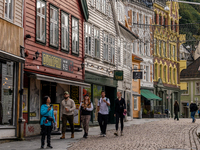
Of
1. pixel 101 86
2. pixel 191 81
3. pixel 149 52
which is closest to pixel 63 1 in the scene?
pixel 101 86

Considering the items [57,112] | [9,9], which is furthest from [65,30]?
[9,9]

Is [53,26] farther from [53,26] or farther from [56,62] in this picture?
[56,62]

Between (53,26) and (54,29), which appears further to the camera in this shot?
(54,29)

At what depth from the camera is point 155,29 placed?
51.2 m

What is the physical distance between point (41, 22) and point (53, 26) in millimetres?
1339

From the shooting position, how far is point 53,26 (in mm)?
19453

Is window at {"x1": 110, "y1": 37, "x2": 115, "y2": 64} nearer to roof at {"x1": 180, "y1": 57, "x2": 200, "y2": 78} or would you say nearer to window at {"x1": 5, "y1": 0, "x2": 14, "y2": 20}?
window at {"x1": 5, "y1": 0, "x2": 14, "y2": 20}

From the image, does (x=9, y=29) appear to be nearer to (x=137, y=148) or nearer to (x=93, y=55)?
(x=137, y=148)

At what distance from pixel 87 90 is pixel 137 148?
12.3m

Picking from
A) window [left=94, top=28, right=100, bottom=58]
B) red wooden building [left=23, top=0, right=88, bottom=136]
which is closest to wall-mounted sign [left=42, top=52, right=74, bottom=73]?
red wooden building [left=23, top=0, right=88, bottom=136]

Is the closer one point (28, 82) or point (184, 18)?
point (28, 82)

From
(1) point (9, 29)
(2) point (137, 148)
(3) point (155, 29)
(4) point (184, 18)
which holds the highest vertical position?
(4) point (184, 18)

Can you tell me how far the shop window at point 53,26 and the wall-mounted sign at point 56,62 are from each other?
2.23 ft

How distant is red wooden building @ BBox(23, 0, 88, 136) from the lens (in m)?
16.8
